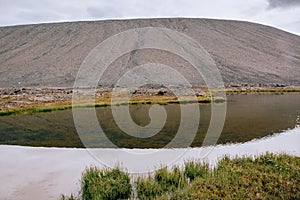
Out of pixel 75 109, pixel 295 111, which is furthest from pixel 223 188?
pixel 75 109

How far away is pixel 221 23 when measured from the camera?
493 ft

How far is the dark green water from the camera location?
2256 cm

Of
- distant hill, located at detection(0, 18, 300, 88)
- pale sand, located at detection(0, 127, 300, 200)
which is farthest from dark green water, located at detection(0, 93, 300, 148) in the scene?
distant hill, located at detection(0, 18, 300, 88)

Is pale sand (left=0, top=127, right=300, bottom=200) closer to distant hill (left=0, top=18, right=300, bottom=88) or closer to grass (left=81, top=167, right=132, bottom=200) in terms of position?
grass (left=81, top=167, right=132, bottom=200)

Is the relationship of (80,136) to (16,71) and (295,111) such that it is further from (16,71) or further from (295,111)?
(16,71)

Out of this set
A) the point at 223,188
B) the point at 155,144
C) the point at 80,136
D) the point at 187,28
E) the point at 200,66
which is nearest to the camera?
the point at 223,188

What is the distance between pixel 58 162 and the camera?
16984mm

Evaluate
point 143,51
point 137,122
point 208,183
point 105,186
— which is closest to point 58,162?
point 105,186

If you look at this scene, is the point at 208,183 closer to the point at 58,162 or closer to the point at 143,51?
the point at 58,162

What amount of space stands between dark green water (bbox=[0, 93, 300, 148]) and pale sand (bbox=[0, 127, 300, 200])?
5.90ft

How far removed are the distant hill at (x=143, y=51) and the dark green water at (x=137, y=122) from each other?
60144 mm

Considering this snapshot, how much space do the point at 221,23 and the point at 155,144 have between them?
137 meters

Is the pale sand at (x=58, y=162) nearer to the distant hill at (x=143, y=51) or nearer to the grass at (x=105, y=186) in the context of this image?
the grass at (x=105, y=186)

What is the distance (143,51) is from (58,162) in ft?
329
